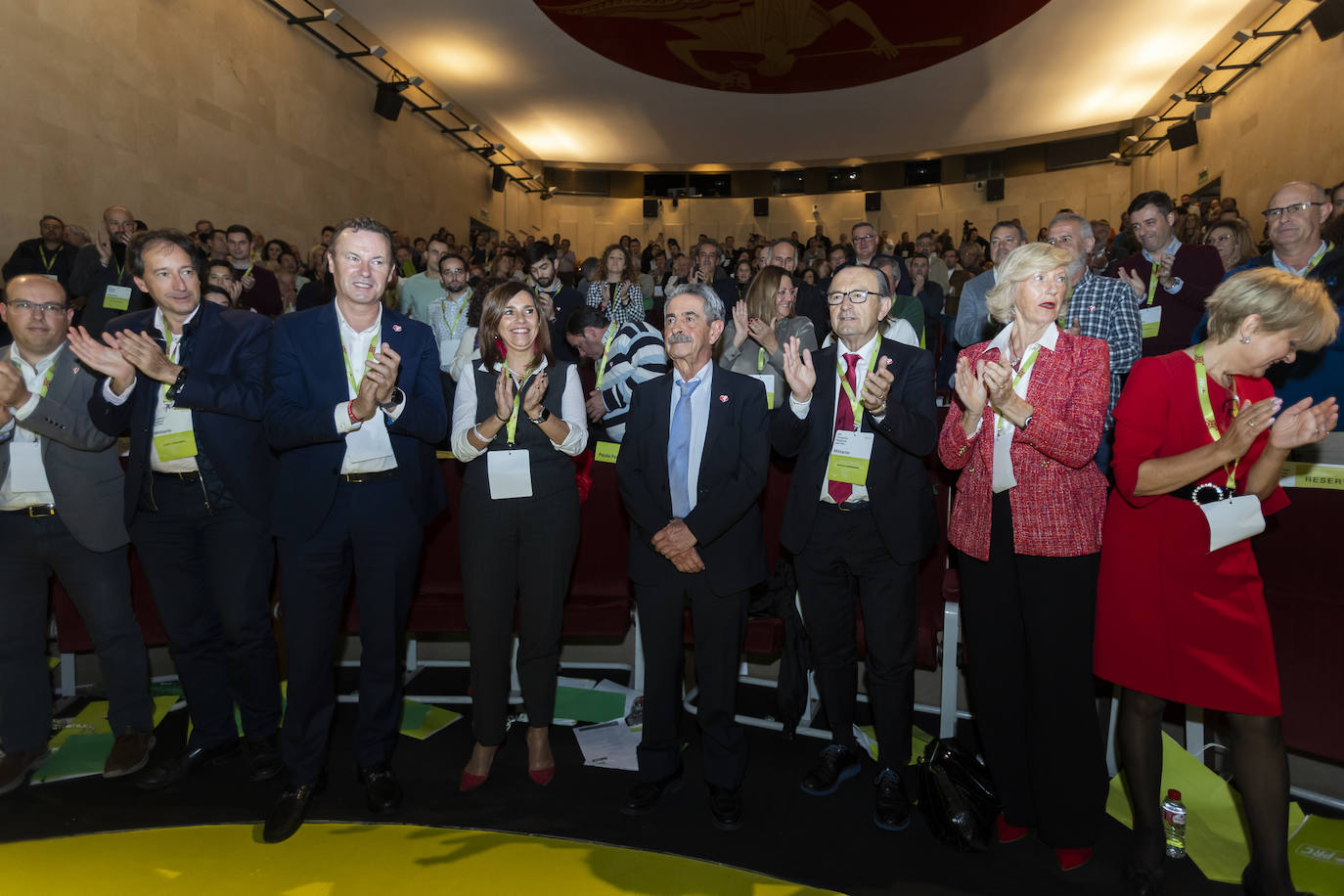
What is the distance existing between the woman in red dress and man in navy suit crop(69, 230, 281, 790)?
8.19 ft

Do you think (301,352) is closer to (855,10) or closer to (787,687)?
(787,687)

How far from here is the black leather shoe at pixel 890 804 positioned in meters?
2.36

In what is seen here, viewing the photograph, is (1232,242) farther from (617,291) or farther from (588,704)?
(588,704)

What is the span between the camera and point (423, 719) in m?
3.15

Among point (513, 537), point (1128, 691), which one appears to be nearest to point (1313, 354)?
point (1128, 691)

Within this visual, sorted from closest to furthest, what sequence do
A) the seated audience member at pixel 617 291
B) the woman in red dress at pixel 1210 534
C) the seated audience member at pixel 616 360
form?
the woman in red dress at pixel 1210 534 < the seated audience member at pixel 616 360 < the seated audience member at pixel 617 291

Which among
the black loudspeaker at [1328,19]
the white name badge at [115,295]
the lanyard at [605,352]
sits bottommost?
the lanyard at [605,352]

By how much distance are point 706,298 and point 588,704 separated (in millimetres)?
1819

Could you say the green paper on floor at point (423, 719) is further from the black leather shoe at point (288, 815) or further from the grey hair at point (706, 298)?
the grey hair at point (706, 298)

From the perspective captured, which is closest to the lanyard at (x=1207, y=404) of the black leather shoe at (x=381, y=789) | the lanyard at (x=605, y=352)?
the lanyard at (x=605, y=352)

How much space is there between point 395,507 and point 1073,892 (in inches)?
84.7

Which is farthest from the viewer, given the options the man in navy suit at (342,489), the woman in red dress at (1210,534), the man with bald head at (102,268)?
the man with bald head at (102,268)

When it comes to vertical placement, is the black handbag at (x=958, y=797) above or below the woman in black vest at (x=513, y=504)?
below

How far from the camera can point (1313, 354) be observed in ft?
9.29
